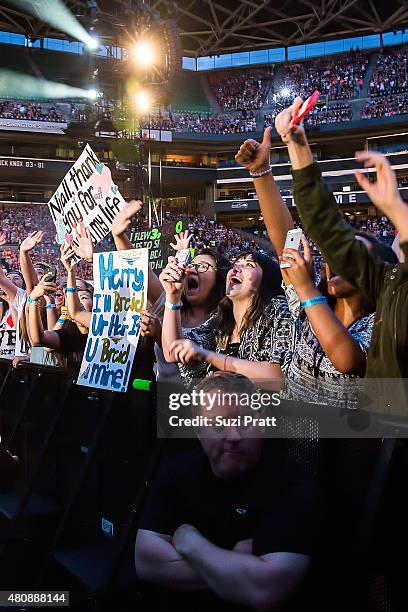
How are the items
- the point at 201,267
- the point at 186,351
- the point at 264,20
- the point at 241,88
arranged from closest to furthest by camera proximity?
the point at 186,351
the point at 201,267
the point at 264,20
the point at 241,88

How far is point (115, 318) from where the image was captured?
12.6ft

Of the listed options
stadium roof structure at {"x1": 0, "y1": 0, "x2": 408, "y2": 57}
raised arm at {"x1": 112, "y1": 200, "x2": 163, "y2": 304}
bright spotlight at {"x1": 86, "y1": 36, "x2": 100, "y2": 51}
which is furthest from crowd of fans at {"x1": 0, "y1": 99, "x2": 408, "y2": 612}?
stadium roof structure at {"x1": 0, "y1": 0, "x2": 408, "y2": 57}

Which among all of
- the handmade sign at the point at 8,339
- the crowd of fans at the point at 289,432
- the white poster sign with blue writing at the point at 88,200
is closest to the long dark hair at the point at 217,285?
the crowd of fans at the point at 289,432

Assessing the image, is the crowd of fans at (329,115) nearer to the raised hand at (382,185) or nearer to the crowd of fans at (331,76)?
the crowd of fans at (331,76)

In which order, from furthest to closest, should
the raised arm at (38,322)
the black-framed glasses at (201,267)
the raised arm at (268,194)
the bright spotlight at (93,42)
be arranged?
the bright spotlight at (93,42) → the raised arm at (38,322) → the black-framed glasses at (201,267) → the raised arm at (268,194)

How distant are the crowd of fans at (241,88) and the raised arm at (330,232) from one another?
36.4 m

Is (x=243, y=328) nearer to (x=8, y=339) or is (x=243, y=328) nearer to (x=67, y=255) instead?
(x=67, y=255)

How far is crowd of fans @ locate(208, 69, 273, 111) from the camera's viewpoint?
3769 cm

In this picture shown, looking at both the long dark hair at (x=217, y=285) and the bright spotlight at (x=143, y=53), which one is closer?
the long dark hair at (x=217, y=285)

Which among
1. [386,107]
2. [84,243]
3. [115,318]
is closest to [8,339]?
[84,243]

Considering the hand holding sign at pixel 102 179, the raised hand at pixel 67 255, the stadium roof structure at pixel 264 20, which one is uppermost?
the stadium roof structure at pixel 264 20

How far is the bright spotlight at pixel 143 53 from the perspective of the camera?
12.5 m

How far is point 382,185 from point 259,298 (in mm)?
1114

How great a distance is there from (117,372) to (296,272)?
1571 millimetres
